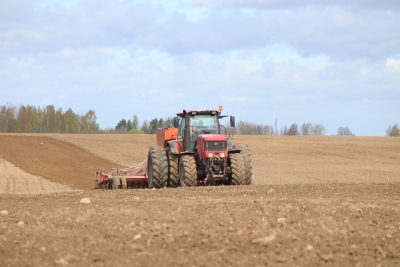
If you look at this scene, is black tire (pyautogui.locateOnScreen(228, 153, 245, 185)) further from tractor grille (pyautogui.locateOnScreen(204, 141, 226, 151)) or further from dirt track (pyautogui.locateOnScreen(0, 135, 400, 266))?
dirt track (pyautogui.locateOnScreen(0, 135, 400, 266))

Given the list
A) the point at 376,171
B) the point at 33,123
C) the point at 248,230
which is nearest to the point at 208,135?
the point at 248,230

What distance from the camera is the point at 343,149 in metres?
A: 44.8

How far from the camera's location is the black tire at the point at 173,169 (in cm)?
1909

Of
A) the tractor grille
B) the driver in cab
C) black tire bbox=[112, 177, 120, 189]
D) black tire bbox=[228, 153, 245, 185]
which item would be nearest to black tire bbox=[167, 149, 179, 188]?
the driver in cab

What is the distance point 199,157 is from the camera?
1847 cm

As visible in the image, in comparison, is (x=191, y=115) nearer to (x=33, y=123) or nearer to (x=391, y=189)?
(x=391, y=189)

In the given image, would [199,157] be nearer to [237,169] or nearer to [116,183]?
[237,169]

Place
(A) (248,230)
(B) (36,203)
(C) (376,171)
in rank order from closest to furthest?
(A) (248,230) → (B) (36,203) → (C) (376,171)

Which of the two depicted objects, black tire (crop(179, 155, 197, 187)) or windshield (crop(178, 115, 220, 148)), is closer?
black tire (crop(179, 155, 197, 187))

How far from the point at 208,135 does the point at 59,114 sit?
3414 inches

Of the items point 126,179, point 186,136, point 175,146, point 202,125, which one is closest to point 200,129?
point 202,125

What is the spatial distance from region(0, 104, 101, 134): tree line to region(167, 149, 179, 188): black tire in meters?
77.7

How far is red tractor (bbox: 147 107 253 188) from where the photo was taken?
1803 cm

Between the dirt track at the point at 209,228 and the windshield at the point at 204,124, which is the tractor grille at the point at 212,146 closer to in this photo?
the windshield at the point at 204,124
